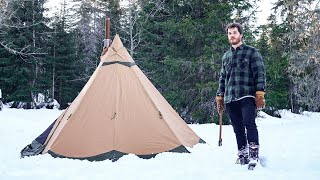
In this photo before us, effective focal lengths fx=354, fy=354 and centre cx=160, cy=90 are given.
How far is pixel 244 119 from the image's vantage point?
13.5ft

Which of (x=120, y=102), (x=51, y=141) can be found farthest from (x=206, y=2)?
(x=51, y=141)

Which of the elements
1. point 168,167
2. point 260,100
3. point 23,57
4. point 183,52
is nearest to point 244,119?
point 260,100

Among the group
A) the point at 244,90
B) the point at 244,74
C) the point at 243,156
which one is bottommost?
the point at 243,156

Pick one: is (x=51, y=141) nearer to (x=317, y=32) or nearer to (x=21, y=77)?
(x=317, y=32)

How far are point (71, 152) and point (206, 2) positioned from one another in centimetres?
933

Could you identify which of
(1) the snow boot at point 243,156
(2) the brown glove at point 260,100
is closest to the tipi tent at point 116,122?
(1) the snow boot at point 243,156

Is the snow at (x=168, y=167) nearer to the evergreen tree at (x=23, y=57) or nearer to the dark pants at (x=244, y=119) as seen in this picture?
the dark pants at (x=244, y=119)

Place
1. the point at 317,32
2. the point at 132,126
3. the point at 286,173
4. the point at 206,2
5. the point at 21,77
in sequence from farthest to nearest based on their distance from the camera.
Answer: the point at 21,77
the point at 206,2
the point at 317,32
the point at 132,126
the point at 286,173

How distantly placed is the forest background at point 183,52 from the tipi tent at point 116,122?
21.8 ft

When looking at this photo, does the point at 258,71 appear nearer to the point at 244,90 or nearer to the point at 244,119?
the point at 244,90

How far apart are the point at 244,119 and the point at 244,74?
54 cm

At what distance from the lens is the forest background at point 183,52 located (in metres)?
12.4

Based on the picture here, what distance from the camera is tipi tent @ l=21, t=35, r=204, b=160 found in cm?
537

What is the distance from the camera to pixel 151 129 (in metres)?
5.70
